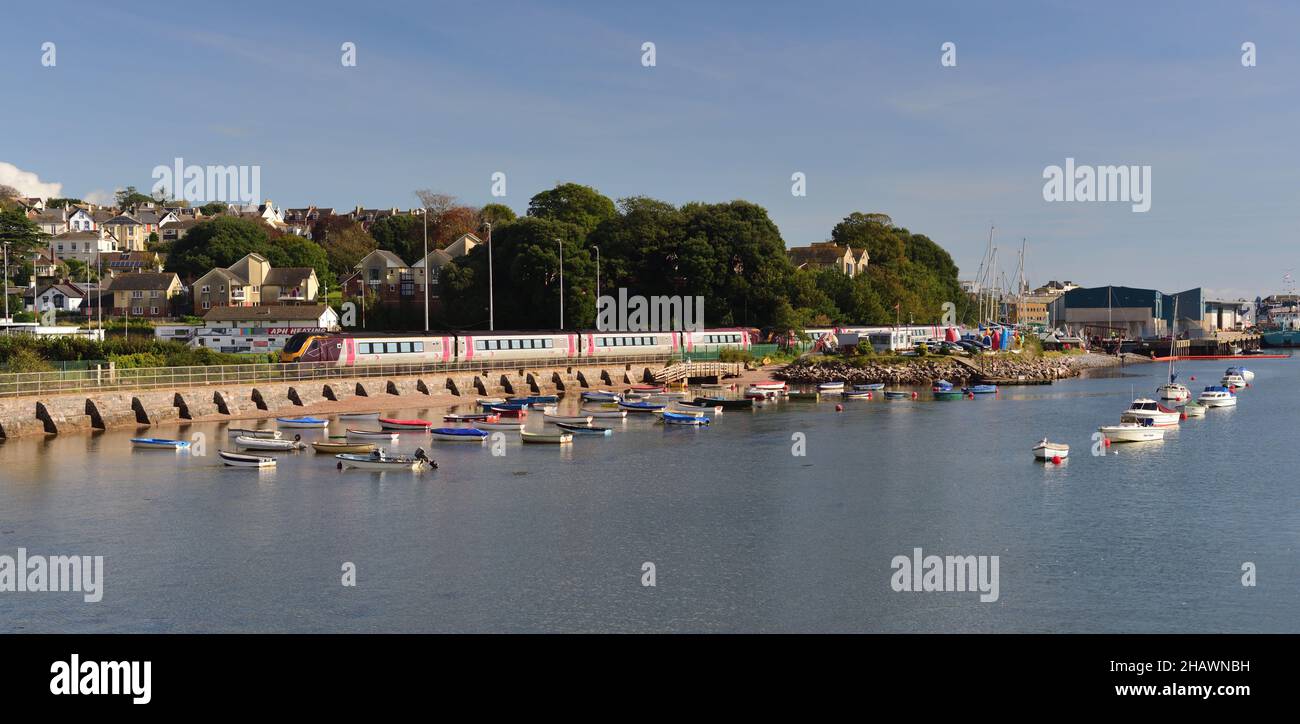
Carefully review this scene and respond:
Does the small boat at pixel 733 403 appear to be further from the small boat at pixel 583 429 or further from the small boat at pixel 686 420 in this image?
the small boat at pixel 583 429

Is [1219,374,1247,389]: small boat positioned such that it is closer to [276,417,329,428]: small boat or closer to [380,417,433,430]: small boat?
[380,417,433,430]: small boat

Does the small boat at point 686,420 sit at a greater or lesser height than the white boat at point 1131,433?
greater

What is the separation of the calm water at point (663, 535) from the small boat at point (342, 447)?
78 cm

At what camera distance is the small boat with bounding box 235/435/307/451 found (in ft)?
175

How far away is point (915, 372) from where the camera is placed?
10712 centimetres

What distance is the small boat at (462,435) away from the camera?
195 feet

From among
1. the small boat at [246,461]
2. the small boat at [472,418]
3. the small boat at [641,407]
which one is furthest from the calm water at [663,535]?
the small boat at [641,407]

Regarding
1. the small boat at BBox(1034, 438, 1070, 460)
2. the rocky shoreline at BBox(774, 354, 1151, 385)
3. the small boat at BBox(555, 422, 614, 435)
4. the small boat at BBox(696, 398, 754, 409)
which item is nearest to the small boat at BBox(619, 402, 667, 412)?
the small boat at BBox(696, 398, 754, 409)

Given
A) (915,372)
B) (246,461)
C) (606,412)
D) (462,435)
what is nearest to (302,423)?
(462,435)

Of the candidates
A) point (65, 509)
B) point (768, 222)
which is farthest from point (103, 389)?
point (768, 222)
